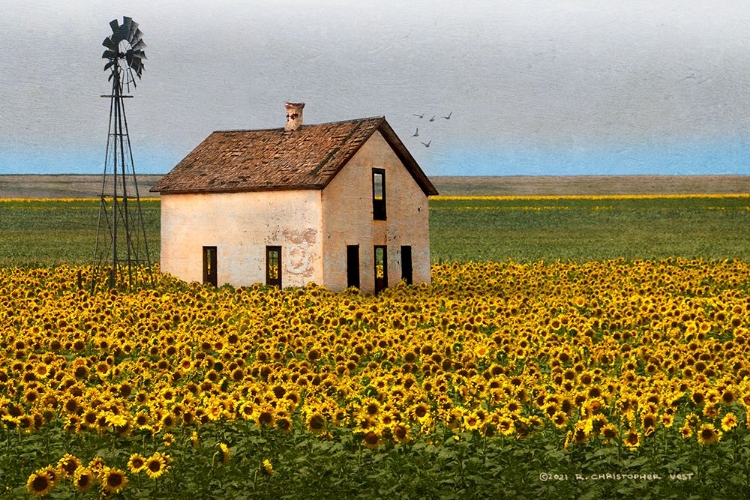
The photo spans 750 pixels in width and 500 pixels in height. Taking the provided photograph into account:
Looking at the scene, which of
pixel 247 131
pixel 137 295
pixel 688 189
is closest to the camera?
pixel 137 295

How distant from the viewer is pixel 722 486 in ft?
35.7

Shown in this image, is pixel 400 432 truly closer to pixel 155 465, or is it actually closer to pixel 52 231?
pixel 155 465

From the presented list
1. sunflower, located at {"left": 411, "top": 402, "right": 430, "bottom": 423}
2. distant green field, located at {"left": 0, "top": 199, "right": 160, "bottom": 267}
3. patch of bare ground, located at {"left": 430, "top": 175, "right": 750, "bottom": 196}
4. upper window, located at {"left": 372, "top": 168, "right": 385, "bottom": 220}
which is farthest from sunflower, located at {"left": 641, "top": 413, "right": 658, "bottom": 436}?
patch of bare ground, located at {"left": 430, "top": 175, "right": 750, "bottom": 196}

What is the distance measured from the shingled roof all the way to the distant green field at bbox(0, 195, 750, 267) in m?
11.6

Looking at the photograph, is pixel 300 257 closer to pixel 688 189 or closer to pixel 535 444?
pixel 535 444

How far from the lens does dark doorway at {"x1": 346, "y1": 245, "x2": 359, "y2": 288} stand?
32719 mm

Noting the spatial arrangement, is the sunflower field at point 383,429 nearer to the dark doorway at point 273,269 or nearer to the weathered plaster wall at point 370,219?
the weathered plaster wall at point 370,219

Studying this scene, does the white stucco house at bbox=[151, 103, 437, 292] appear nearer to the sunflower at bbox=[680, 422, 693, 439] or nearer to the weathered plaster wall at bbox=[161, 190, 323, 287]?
the weathered plaster wall at bbox=[161, 190, 323, 287]

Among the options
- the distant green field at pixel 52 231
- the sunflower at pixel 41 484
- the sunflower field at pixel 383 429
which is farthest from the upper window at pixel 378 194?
the sunflower at pixel 41 484

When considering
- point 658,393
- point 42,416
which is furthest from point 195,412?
point 658,393

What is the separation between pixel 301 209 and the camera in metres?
32.3

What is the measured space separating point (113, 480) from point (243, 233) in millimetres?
24327

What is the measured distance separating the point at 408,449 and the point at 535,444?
135 centimetres

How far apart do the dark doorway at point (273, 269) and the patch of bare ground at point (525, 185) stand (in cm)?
9085
